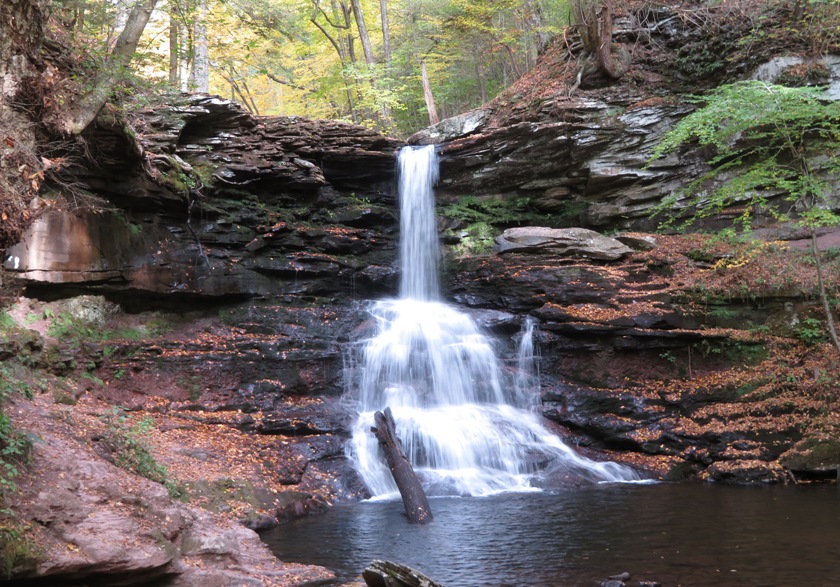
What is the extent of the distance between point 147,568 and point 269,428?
5.33m

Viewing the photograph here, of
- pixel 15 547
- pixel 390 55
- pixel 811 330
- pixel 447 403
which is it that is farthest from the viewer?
pixel 390 55

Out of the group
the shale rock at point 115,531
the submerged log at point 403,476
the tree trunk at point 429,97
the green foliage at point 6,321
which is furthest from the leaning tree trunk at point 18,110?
the tree trunk at point 429,97

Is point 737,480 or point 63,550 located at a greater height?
point 63,550

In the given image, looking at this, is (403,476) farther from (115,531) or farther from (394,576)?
(115,531)

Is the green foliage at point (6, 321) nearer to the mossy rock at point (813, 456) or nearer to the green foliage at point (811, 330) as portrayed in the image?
the mossy rock at point (813, 456)

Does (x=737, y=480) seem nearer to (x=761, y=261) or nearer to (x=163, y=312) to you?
(x=761, y=261)

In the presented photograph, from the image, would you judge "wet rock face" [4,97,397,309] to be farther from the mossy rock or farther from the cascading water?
the mossy rock

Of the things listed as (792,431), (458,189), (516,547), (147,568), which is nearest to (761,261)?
(792,431)

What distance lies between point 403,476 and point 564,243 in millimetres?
7773

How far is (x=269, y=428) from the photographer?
32.5 ft

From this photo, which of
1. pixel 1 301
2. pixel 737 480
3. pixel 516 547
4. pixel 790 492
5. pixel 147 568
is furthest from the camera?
pixel 737 480

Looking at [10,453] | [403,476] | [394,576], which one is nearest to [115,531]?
[10,453]

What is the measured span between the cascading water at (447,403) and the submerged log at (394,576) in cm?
476

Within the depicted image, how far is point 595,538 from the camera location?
6.60m
